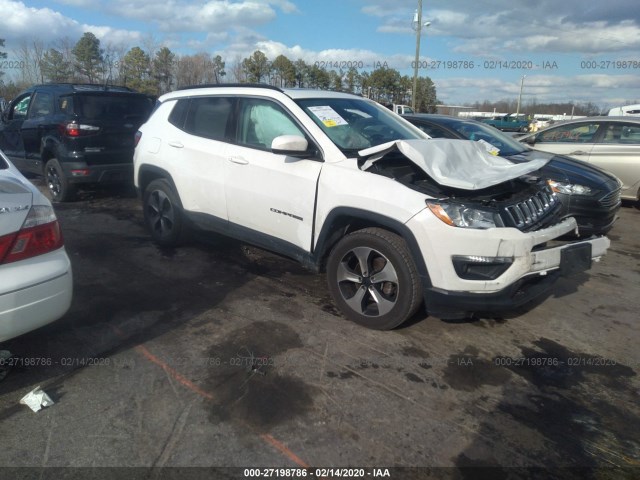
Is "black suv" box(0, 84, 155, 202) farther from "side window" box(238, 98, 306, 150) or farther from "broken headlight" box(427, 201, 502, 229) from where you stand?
"broken headlight" box(427, 201, 502, 229)

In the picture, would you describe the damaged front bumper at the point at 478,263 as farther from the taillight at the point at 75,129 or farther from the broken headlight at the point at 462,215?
Result: the taillight at the point at 75,129

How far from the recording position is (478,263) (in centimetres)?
315

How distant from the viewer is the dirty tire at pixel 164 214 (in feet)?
17.4

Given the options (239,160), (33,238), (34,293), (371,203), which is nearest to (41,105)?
(239,160)

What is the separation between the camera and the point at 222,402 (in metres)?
2.80

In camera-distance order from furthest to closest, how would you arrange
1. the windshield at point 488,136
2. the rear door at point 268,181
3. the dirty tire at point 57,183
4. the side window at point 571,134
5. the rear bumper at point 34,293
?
the side window at point 571,134 < the dirty tire at point 57,183 < the windshield at point 488,136 < the rear door at point 268,181 < the rear bumper at point 34,293

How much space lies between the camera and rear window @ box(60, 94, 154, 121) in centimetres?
724

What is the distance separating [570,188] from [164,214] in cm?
513

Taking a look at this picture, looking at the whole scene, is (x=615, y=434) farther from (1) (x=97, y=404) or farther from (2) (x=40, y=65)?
(2) (x=40, y=65)

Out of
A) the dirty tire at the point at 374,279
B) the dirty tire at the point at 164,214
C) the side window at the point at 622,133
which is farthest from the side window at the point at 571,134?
the dirty tire at the point at 164,214

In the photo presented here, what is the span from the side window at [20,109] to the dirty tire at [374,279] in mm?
7418

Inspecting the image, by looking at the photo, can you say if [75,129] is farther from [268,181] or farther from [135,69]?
[135,69]

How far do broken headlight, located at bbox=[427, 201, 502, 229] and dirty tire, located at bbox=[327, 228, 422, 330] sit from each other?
0.37m

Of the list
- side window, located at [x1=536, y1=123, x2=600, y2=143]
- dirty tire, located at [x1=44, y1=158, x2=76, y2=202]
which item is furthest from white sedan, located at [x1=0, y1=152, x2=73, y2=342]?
side window, located at [x1=536, y1=123, x2=600, y2=143]
